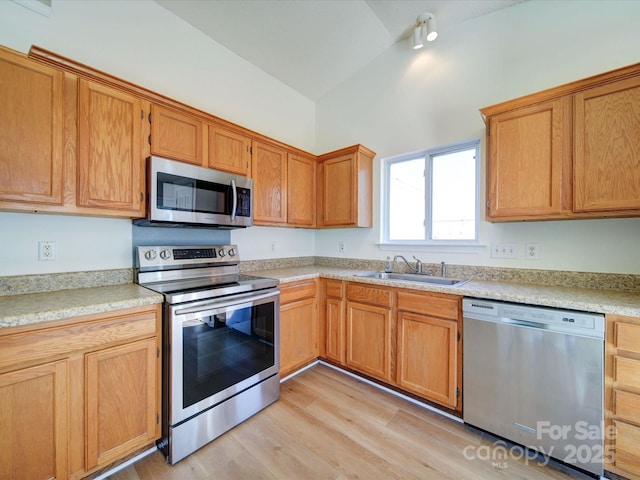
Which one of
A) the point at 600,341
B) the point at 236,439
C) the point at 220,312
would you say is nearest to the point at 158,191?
the point at 220,312

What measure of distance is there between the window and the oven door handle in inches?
61.6

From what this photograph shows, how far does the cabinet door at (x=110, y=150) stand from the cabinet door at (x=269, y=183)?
0.91 meters

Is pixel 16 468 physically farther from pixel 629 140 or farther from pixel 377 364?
pixel 629 140

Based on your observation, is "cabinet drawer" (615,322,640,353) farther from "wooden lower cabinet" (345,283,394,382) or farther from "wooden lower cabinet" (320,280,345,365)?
"wooden lower cabinet" (320,280,345,365)

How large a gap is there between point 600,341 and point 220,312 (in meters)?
2.16

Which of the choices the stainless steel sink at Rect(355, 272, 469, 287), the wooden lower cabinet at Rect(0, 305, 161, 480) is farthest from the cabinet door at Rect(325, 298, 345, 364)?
the wooden lower cabinet at Rect(0, 305, 161, 480)

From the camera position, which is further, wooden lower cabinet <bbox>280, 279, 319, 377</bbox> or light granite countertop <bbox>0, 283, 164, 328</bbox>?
wooden lower cabinet <bbox>280, 279, 319, 377</bbox>

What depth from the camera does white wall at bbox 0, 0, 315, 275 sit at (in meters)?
1.54

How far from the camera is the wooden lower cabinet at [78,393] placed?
112 centimetres

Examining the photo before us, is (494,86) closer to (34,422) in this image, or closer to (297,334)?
(297,334)

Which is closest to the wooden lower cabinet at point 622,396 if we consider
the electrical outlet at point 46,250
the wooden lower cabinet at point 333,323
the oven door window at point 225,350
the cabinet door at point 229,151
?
the wooden lower cabinet at point 333,323

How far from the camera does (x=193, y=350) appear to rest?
157 cm

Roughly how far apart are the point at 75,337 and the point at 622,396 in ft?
9.04

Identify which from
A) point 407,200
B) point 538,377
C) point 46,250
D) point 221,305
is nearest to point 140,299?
point 221,305
